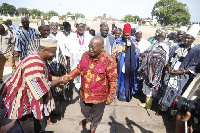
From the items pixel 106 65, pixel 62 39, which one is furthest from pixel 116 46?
pixel 106 65

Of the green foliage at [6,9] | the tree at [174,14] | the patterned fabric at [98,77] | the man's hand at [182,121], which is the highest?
the green foliage at [6,9]

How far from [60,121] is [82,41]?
2.03m

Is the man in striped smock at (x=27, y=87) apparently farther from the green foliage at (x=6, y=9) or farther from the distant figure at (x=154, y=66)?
the green foliage at (x=6, y=9)

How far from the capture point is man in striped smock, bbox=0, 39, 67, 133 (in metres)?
1.86

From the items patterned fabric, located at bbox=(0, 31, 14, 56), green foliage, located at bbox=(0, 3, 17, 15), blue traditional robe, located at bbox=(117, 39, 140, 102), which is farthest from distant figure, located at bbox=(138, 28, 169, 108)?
green foliage, located at bbox=(0, 3, 17, 15)

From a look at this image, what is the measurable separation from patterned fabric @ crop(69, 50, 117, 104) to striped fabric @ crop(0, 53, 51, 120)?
739mm

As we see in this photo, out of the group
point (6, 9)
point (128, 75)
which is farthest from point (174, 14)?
point (6, 9)

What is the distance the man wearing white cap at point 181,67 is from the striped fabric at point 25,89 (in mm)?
2803

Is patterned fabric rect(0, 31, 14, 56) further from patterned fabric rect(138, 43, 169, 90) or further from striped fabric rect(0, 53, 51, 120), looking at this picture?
patterned fabric rect(138, 43, 169, 90)

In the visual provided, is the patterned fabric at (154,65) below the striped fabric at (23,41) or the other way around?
below

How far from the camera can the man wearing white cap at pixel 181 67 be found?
3125 millimetres

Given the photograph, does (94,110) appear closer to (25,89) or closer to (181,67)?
(25,89)

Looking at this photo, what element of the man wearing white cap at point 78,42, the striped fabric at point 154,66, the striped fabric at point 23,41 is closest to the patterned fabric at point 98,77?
the man wearing white cap at point 78,42

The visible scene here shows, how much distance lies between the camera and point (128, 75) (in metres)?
4.32
